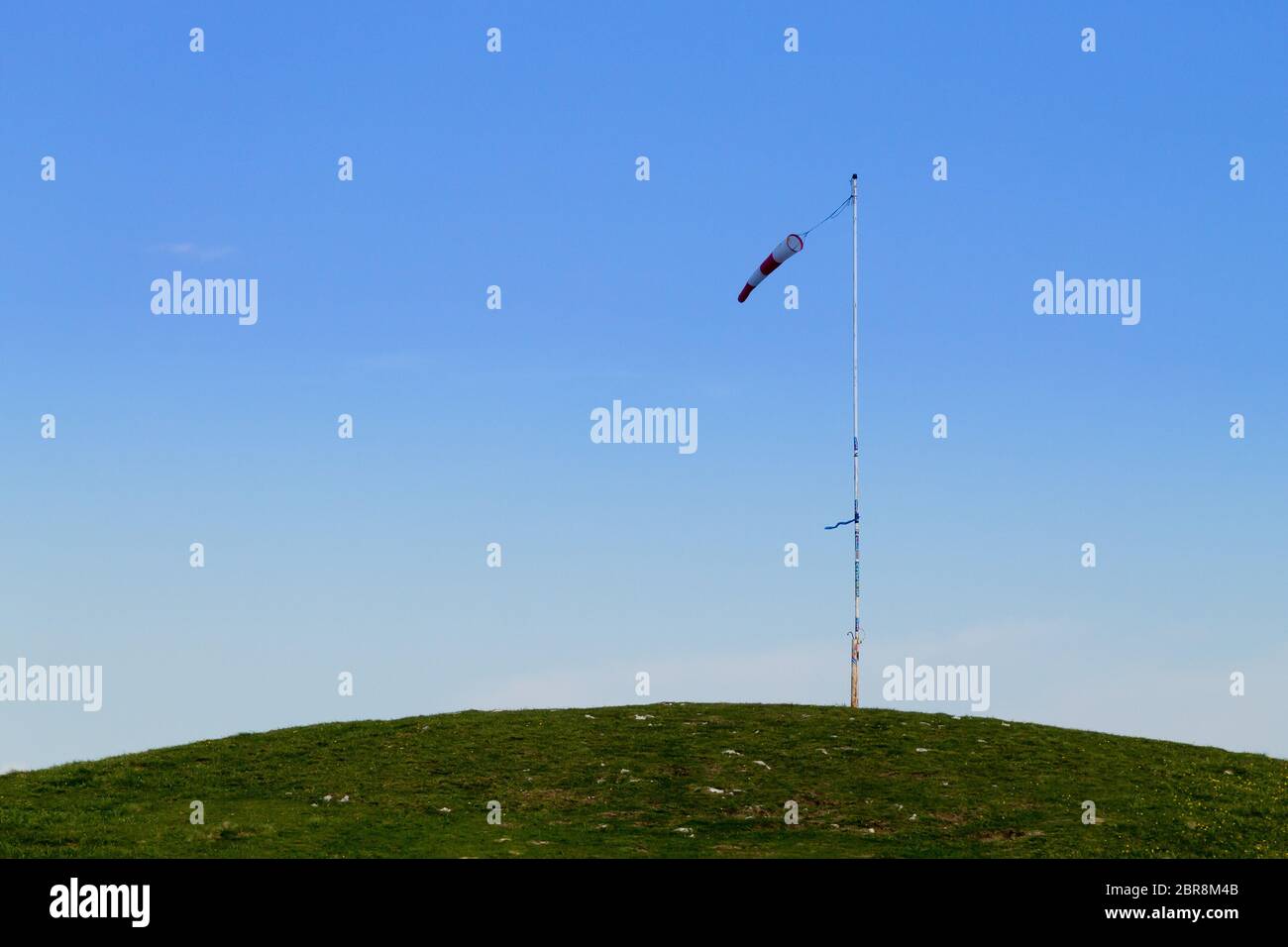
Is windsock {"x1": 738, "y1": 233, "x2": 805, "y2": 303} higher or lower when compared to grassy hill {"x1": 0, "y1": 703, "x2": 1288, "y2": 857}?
higher

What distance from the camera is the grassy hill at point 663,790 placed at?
3400 centimetres

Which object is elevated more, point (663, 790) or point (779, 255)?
point (779, 255)

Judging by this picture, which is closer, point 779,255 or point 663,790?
point 663,790

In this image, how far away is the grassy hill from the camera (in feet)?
112

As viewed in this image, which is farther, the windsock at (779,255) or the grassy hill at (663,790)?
the windsock at (779,255)

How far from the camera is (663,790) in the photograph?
38969 mm

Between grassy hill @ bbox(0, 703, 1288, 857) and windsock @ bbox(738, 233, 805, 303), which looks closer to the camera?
grassy hill @ bbox(0, 703, 1288, 857)

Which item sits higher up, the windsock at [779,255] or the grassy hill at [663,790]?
the windsock at [779,255]
